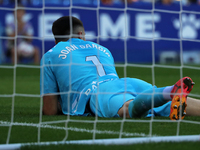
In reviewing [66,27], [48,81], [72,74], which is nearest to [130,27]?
[66,27]

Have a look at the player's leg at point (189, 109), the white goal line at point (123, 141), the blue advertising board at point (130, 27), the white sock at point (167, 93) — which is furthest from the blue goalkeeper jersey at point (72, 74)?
the blue advertising board at point (130, 27)

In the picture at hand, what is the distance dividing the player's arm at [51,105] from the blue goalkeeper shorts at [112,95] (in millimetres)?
309

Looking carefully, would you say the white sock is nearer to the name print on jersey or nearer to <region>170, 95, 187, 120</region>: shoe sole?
<region>170, 95, 187, 120</region>: shoe sole

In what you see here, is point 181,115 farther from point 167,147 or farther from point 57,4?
point 57,4

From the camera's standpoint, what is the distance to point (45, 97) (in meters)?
3.16

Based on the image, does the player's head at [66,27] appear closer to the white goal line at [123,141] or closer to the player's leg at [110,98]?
the player's leg at [110,98]

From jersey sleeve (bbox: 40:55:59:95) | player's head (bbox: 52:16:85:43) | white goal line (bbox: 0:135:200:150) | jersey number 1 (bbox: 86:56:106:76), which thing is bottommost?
white goal line (bbox: 0:135:200:150)

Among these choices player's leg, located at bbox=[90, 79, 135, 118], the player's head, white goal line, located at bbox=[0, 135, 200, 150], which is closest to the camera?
white goal line, located at bbox=[0, 135, 200, 150]

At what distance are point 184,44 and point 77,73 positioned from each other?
25.0ft

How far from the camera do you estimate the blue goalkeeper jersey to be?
3.20 meters

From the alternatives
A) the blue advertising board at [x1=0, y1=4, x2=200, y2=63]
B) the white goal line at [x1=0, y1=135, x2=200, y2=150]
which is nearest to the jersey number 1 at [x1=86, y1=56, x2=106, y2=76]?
the white goal line at [x1=0, y1=135, x2=200, y2=150]

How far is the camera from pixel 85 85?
3.21 metres

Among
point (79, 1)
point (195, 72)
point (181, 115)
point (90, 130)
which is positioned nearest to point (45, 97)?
point (90, 130)

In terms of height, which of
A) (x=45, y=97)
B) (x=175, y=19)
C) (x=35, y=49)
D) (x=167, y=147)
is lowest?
(x=167, y=147)
